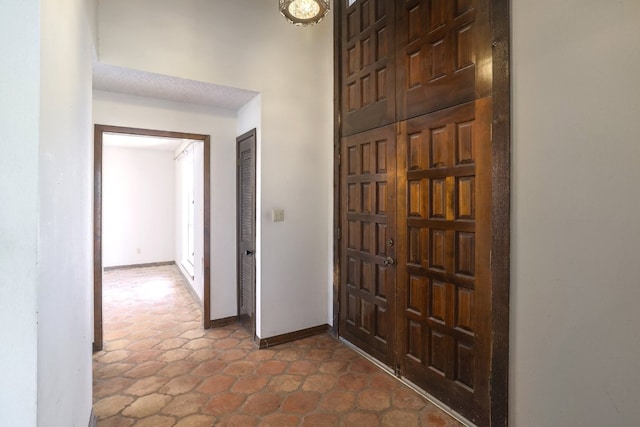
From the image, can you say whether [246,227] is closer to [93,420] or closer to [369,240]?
[369,240]

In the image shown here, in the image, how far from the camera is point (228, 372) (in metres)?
2.76

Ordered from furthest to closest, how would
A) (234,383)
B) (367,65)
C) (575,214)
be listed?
(367,65), (234,383), (575,214)

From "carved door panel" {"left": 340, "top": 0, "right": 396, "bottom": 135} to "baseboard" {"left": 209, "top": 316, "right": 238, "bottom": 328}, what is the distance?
8.32 feet

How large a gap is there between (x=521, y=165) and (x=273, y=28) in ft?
8.95

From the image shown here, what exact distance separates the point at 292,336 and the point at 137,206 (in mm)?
5465

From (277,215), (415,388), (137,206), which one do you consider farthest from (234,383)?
(137,206)

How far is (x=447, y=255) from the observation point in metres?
2.17

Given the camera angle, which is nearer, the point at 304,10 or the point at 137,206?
the point at 304,10

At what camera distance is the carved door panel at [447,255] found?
6.42ft

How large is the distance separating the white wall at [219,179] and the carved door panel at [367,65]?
1459 millimetres

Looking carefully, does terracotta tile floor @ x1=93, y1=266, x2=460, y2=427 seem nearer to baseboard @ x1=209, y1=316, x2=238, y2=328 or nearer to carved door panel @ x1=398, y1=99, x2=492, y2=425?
baseboard @ x1=209, y1=316, x2=238, y2=328

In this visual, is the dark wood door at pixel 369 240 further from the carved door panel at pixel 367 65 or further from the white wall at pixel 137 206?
the white wall at pixel 137 206

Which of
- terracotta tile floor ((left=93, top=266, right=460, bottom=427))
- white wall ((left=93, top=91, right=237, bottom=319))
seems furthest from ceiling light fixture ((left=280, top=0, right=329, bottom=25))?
terracotta tile floor ((left=93, top=266, right=460, bottom=427))

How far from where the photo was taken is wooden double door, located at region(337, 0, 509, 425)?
1.90 meters
